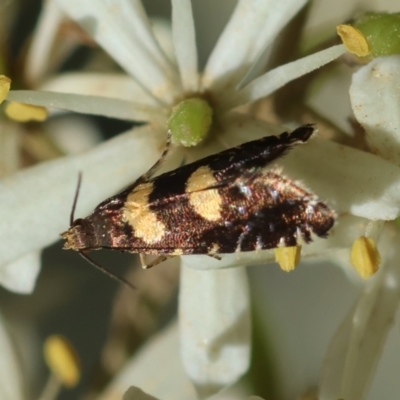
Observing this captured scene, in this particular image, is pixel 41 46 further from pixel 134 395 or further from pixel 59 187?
pixel 134 395

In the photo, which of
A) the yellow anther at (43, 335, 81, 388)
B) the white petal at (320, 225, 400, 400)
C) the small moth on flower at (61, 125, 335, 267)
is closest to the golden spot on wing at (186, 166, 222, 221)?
the small moth on flower at (61, 125, 335, 267)

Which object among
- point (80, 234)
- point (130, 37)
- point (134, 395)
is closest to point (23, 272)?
point (80, 234)

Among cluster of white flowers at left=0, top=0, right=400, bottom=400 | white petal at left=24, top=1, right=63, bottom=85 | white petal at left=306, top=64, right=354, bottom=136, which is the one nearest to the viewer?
cluster of white flowers at left=0, top=0, right=400, bottom=400

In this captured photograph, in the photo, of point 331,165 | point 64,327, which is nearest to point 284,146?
point 331,165

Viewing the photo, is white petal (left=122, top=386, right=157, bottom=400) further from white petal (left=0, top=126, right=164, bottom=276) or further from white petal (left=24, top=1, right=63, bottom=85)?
white petal (left=24, top=1, right=63, bottom=85)

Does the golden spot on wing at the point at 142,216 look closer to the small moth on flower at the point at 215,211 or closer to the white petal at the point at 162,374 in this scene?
the small moth on flower at the point at 215,211

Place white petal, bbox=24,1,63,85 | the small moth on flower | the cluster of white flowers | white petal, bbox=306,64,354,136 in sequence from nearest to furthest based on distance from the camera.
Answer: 1. the small moth on flower
2. the cluster of white flowers
3. white petal, bbox=306,64,354,136
4. white petal, bbox=24,1,63,85
